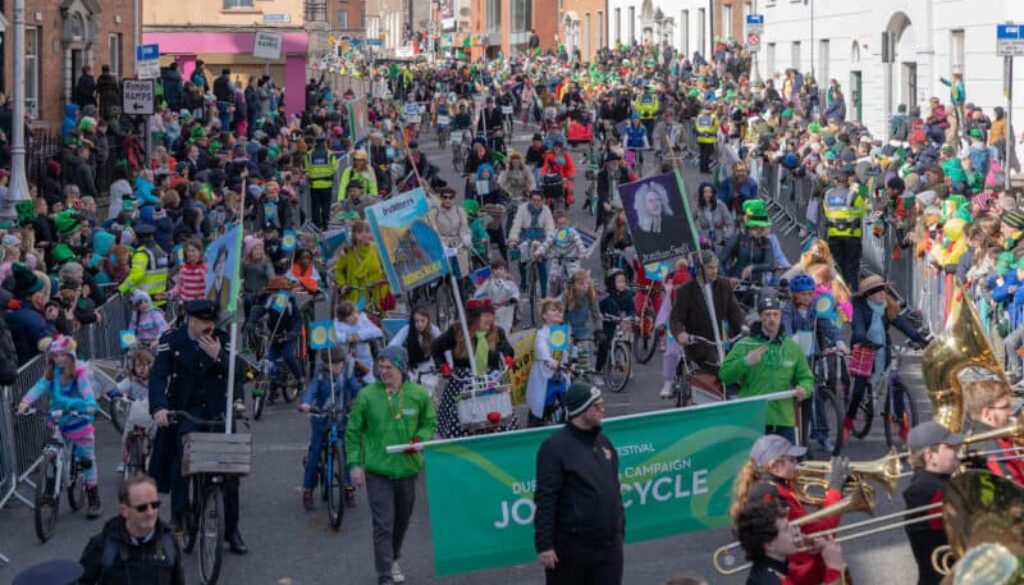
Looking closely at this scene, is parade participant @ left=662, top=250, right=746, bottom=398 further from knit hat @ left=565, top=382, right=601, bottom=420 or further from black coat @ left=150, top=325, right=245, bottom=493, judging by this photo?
knit hat @ left=565, top=382, right=601, bottom=420

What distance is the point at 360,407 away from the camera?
509 inches

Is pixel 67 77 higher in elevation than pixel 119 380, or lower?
higher

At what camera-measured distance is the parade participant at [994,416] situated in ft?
30.6

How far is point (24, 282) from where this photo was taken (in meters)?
18.7

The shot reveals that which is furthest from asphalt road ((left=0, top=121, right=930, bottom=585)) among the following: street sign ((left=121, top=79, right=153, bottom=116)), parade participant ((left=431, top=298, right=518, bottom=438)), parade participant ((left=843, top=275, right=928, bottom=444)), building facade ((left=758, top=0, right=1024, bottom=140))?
building facade ((left=758, top=0, right=1024, bottom=140))

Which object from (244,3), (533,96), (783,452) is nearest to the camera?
(783,452)

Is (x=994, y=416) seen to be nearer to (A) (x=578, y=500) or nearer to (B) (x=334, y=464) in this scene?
(A) (x=578, y=500)

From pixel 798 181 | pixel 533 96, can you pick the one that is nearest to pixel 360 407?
pixel 798 181

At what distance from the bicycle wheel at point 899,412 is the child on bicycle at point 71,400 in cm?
646

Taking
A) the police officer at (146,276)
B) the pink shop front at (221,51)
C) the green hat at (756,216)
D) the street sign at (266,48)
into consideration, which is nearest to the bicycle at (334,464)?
the green hat at (756,216)

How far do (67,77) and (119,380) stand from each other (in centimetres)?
2393

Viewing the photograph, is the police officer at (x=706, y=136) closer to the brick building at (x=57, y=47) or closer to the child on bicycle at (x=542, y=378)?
the brick building at (x=57, y=47)

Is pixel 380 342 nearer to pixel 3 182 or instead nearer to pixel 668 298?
pixel 668 298

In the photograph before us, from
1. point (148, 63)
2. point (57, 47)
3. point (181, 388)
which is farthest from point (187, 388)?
point (57, 47)
